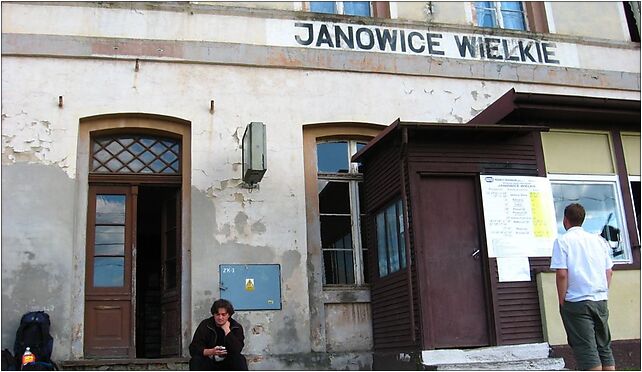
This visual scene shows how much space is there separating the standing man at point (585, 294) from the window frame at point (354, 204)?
3731mm

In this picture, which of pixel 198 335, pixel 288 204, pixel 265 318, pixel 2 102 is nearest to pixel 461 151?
pixel 288 204

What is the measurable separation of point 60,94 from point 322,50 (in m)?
3.49

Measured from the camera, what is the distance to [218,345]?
22.6 ft

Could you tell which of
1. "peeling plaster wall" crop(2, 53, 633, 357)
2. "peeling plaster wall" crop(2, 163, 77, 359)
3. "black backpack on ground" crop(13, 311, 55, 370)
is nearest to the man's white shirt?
"peeling plaster wall" crop(2, 53, 633, 357)

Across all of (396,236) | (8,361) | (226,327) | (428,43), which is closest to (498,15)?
(428,43)

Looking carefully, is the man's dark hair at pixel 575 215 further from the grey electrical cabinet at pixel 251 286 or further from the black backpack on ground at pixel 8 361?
the black backpack on ground at pixel 8 361

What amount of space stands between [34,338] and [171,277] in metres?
1.94

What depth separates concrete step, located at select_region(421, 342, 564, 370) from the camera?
7516mm

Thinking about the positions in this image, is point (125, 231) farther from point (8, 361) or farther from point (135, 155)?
point (8, 361)

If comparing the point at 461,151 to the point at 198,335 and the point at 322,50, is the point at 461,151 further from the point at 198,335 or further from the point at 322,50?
the point at 198,335

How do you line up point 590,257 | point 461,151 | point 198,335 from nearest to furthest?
1. point 590,257
2. point 198,335
3. point 461,151

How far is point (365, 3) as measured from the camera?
1074 cm

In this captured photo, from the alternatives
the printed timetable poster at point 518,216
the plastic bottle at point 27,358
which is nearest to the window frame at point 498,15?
the printed timetable poster at point 518,216

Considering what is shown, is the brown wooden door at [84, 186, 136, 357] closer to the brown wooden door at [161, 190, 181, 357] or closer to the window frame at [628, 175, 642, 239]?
the brown wooden door at [161, 190, 181, 357]
